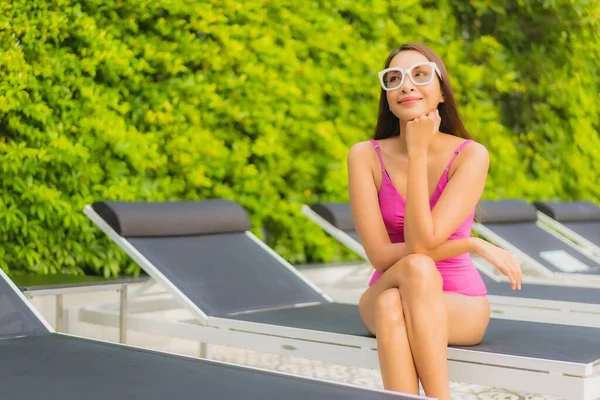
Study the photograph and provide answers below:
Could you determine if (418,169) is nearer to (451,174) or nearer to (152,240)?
(451,174)

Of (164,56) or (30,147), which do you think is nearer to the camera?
(30,147)

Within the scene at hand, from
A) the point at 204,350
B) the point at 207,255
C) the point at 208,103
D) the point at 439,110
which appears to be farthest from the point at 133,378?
the point at 208,103

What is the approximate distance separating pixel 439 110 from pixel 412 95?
27 centimetres

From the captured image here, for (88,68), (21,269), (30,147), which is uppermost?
(88,68)

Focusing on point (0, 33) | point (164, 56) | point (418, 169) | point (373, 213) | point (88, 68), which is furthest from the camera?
point (164, 56)

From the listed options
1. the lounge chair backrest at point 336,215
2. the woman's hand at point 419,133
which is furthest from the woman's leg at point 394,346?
the lounge chair backrest at point 336,215

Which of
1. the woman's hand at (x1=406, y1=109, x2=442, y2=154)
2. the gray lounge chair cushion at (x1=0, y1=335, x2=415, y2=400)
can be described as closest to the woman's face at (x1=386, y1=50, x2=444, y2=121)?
the woman's hand at (x1=406, y1=109, x2=442, y2=154)

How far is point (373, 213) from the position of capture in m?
3.06

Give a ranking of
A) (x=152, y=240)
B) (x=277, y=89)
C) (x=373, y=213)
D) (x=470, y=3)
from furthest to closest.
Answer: (x=470, y=3)
(x=277, y=89)
(x=152, y=240)
(x=373, y=213)

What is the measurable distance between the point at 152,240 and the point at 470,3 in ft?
15.6

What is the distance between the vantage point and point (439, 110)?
333 cm

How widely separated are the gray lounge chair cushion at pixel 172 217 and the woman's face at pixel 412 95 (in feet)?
5.14

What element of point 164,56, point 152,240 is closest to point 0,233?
point 152,240

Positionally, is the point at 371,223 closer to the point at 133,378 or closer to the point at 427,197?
the point at 427,197
